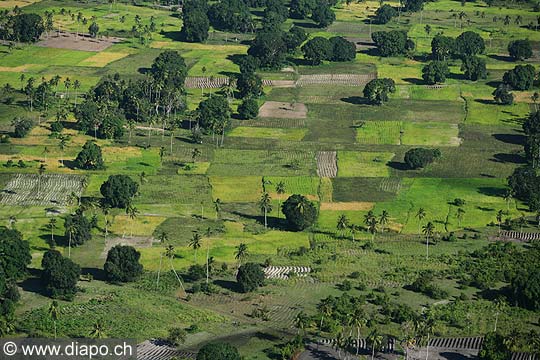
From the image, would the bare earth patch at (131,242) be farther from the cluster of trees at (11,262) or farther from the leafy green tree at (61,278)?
the leafy green tree at (61,278)

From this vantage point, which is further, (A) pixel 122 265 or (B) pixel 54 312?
(A) pixel 122 265

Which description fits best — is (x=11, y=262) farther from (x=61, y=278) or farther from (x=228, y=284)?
(x=228, y=284)

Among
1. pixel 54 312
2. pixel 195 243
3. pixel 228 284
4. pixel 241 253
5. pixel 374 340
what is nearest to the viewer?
pixel 374 340

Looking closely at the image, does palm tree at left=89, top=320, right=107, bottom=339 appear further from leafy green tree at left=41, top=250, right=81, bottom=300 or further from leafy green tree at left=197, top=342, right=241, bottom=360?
leafy green tree at left=41, top=250, right=81, bottom=300

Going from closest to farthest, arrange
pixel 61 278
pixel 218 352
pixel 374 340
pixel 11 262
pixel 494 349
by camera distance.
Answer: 1. pixel 218 352
2. pixel 494 349
3. pixel 374 340
4. pixel 61 278
5. pixel 11 262

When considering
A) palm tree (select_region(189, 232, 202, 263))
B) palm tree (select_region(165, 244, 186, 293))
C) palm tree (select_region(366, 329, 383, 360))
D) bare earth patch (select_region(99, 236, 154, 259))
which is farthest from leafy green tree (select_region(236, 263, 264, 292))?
palm tree (select_region(366, 329, 383, 360))

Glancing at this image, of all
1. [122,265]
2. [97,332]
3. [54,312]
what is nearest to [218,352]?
[97,332]

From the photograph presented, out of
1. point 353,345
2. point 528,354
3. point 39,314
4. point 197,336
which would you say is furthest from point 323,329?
point 39,314

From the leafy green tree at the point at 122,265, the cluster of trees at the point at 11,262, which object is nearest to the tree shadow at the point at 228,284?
the leafy green tree at the point at 122,265
